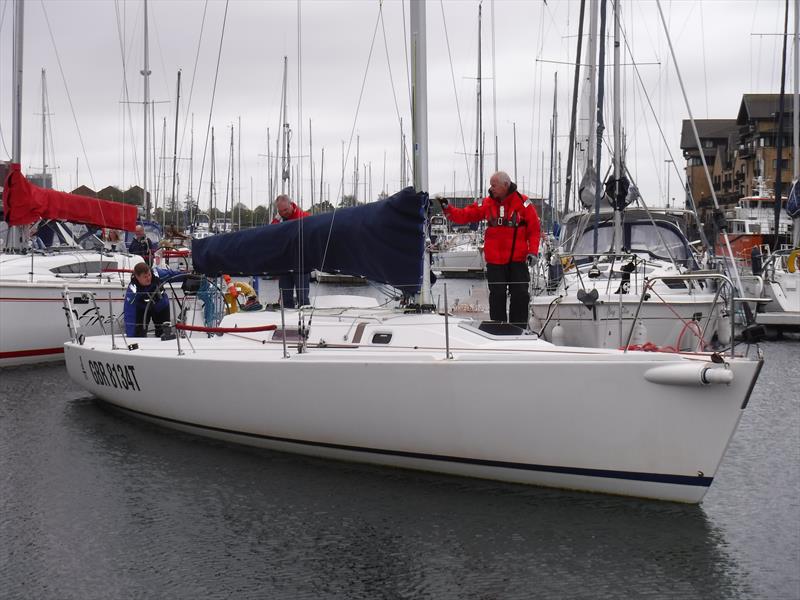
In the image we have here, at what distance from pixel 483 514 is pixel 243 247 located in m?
3.51

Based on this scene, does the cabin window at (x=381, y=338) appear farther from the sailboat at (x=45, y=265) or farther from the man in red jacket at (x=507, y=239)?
the sailboat at (x=45, y=265)

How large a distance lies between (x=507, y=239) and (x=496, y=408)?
2526 mm

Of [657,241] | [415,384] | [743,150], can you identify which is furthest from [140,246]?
[743,150]

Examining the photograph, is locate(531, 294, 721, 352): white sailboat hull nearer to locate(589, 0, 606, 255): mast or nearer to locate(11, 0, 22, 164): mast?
locate(589, 0, 606, 255): mast

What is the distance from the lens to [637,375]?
579cm

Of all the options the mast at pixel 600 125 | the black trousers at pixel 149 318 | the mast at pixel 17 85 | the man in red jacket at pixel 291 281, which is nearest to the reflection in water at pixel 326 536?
the man in red jacket at pixel 291 281

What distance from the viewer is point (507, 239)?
8336 mm

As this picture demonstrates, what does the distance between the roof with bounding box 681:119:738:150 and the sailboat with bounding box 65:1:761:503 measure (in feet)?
206

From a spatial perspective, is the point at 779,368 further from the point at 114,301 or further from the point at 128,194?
the point at 128,194

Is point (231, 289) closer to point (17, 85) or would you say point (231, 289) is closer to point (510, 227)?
point (510, 227)

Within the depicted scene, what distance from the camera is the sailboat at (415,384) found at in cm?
582

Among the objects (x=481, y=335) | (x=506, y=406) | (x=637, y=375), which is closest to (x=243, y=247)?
(x=481, y=335)

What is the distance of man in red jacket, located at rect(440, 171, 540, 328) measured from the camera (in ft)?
27.0

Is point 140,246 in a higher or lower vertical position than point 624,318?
higher
